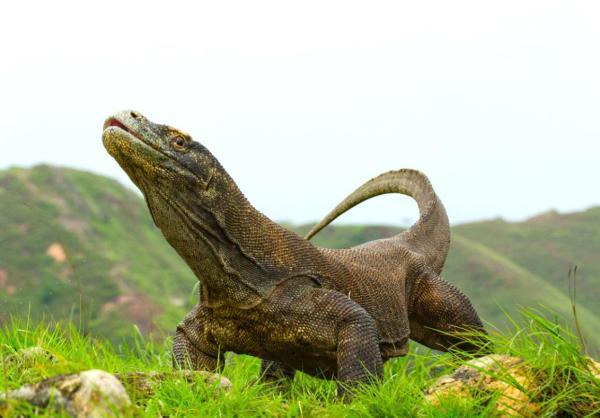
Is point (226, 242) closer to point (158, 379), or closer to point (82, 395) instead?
point (158, 379)

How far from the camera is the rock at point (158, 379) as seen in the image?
16.7ft

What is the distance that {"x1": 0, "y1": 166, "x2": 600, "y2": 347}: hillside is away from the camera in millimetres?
39438

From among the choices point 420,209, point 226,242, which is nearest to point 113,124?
point 226,242

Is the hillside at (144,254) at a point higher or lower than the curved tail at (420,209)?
lower

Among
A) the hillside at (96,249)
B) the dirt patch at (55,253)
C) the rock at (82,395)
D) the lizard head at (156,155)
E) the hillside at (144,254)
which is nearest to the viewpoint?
the rock at (82,395)

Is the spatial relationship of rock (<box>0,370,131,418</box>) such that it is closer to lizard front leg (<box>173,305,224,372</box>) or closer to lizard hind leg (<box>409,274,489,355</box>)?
lizard front leg (<box>173,305,224,372</box>)

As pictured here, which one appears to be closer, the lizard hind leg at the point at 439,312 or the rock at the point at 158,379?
the rock at the point at 158,379

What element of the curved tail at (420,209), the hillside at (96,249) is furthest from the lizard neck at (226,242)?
the hillside at (96,249)

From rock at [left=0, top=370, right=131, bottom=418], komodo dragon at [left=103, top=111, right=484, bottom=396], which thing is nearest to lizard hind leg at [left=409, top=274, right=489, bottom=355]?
komodo dragon at [left=103, top=111, right=484, bottom=396]

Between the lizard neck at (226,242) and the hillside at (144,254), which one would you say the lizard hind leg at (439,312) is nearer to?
the lizard neck at (226,242)

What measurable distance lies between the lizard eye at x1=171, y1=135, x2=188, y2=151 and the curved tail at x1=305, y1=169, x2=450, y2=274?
3.08 m

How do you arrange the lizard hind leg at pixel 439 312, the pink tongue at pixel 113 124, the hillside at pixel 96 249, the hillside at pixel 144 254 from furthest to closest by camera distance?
the hillside at pixel 96 249 < the hillside at pixel 144 254 < the lizard hind leg at pixel 439 312 < the pink tongue at pixel 113 124

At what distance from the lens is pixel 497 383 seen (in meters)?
5.39

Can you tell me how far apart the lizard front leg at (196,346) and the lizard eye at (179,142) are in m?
1.32
